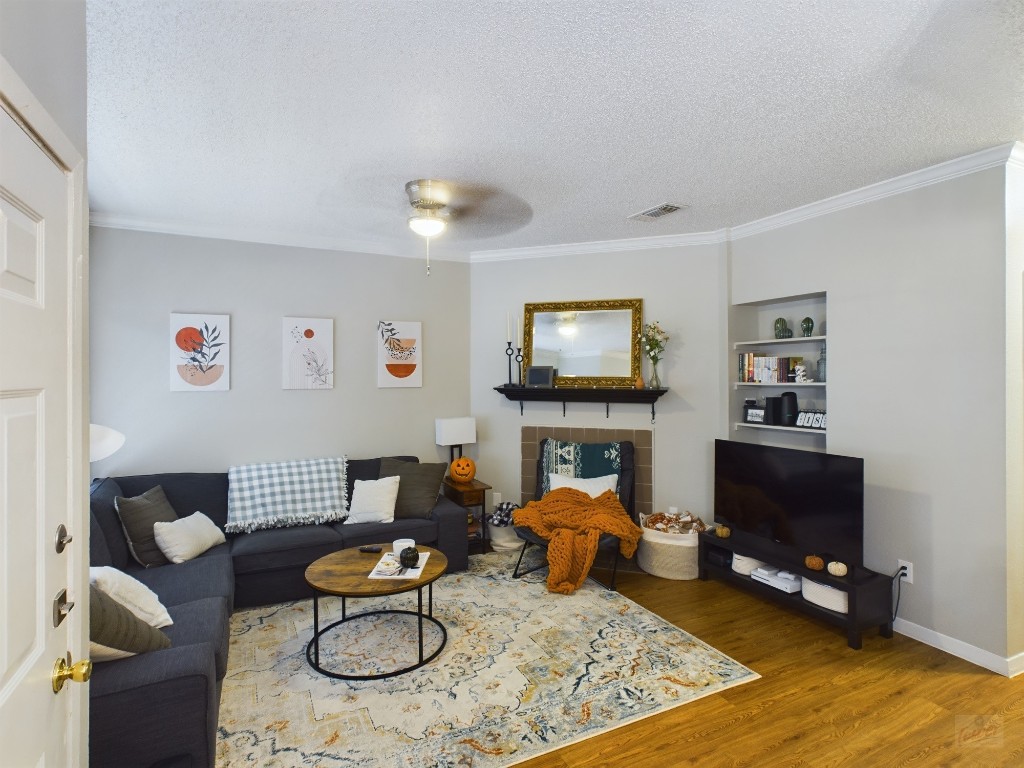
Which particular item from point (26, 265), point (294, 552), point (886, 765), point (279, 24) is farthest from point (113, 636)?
point (886, 765)

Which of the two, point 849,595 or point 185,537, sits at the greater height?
point 185,537

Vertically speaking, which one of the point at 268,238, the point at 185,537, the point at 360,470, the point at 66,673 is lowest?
the point at 185,537

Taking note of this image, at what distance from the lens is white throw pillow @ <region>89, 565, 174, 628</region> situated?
2.17 meters

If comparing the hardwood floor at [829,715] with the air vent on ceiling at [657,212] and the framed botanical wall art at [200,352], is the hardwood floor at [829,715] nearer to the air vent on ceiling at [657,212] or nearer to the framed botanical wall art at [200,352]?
the air vent on ceiling at [657,212]

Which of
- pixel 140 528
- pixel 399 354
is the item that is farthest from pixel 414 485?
pixel 140 528

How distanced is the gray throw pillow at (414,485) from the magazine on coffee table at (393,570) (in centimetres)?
105

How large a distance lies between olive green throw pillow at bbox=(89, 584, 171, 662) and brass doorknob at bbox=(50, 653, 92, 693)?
0.81 meters

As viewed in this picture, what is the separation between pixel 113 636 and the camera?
1.88 m

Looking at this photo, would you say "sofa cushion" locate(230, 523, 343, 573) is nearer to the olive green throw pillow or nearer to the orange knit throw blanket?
the orange knit throw blanket

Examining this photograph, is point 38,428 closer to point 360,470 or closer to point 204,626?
point 204,626

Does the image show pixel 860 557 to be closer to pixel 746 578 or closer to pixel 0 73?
pixel 746 578

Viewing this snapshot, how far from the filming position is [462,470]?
15.1 ft

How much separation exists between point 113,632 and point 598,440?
352 centimetres

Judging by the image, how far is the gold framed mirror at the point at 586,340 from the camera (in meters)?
4.58
